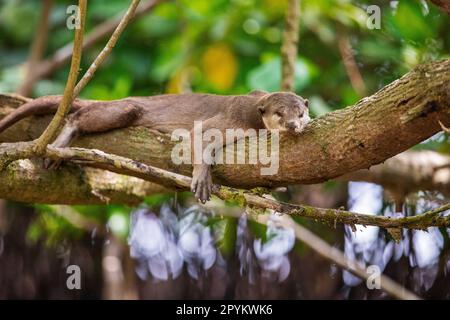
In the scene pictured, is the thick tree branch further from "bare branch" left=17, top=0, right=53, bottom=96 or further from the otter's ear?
"bare branch" left=17, top=0, right=53, bottom=96

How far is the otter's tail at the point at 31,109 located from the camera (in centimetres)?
658

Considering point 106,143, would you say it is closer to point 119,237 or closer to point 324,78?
point 119,237

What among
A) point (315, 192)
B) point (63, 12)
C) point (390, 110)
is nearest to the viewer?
point (390, 110)

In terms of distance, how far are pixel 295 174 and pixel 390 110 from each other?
96 cm

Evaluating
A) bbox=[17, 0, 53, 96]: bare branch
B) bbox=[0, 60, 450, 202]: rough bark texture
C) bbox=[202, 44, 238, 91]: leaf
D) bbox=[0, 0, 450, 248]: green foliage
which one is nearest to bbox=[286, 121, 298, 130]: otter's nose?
bbox=[0, 60, 450, 202]: rough bark texture

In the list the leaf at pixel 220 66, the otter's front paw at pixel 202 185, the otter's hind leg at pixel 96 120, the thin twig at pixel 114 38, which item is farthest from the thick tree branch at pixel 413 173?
the thin twig at pixel 114 38

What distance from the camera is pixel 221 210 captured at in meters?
7.92

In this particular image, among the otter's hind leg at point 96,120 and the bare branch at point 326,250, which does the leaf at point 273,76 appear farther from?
the otter's hind leg at point 96,120

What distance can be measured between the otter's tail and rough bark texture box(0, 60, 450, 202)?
745mm

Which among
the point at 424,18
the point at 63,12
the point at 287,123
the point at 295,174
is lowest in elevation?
the point at 295,174

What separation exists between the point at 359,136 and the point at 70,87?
6.43 feet

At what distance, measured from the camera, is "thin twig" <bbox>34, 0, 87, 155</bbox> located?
459cm

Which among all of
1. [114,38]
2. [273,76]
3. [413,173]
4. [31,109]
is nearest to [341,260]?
[413,173]

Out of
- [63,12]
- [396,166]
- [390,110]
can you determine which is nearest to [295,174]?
[390,110]
